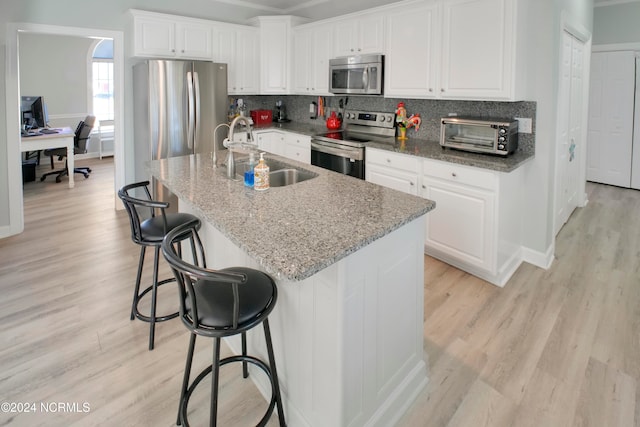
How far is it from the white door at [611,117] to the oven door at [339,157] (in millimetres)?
4287

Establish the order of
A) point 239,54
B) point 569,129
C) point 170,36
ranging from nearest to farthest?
point 569,129 < point 170,36 < point 239,54

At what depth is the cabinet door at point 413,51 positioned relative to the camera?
3428 mm

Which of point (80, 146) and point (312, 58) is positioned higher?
point (312, 58)

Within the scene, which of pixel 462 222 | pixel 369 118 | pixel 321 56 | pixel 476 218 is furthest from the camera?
pixel 321 56

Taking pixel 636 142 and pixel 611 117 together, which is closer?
pixel 636 142

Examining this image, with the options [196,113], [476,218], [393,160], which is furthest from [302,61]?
[476,218]

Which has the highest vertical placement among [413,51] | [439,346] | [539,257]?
[413,51]

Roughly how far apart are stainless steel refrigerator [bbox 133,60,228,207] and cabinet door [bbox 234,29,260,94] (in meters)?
0.59

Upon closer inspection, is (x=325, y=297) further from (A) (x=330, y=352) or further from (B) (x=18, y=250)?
(B) (x=18, y=250)

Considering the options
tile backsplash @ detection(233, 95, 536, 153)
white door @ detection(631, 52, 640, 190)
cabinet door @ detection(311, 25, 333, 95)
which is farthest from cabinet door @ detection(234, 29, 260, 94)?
white door @ detection(631, 52, 640, 190)

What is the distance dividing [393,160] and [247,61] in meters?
2.67

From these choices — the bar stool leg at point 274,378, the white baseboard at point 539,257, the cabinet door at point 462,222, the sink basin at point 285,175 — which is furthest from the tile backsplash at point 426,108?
the bar stool leg at point 274,378

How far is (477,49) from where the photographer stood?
308 centimetres

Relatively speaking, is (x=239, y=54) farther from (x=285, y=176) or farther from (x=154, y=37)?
(x=285, y=176)
